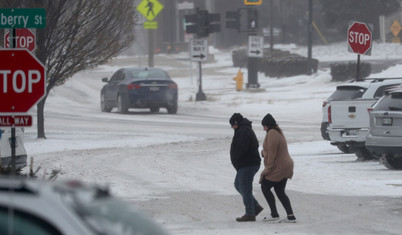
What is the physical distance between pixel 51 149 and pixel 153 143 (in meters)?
2.79

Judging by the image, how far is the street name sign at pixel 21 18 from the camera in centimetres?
1065

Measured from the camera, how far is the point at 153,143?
2344cm

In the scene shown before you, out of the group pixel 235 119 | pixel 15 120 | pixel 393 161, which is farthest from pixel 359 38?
pixel 15 120

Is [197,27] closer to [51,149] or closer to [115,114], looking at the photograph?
[115,114]

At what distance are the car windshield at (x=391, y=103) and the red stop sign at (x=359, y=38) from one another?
5085mm

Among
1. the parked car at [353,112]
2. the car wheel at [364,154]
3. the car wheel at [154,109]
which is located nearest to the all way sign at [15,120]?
the parked car at [353,112]

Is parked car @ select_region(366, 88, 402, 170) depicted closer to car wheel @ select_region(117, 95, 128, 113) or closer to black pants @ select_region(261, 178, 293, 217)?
black pants @ select_region(261, 178, 293, 217)

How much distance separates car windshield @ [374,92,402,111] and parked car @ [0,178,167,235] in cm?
1335

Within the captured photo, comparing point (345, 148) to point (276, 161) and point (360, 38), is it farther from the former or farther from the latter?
point (276, 161)

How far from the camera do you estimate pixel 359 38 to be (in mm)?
22359

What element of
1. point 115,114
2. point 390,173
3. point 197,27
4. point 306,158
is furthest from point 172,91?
point 390,173

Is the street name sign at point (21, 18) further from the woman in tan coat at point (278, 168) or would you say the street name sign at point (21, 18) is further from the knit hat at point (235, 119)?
the woman in tan coat at point (278, 168)

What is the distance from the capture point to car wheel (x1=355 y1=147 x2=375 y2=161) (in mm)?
19391

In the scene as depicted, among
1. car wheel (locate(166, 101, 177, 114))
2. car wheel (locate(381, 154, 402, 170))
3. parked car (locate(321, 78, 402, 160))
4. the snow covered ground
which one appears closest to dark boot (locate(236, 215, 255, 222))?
the snow covered ground
